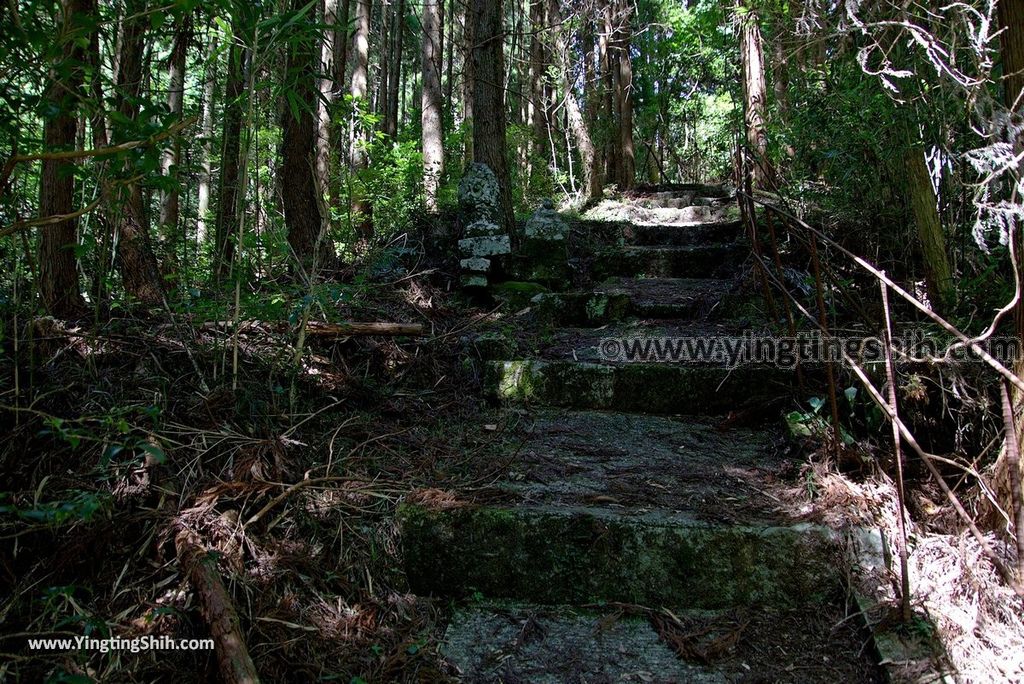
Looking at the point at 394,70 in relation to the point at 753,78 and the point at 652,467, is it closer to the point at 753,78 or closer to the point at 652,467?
the point at 753,78

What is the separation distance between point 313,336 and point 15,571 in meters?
1.77

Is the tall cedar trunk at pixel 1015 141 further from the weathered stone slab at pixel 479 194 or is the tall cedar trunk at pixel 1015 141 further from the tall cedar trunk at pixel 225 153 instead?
the weathered stone slab at pixel 479 194

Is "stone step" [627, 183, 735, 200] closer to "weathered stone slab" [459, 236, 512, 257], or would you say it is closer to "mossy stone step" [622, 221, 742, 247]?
"mossy stone step" [622, 221, 742, 247]

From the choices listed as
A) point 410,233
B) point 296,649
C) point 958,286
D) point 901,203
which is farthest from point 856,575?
point 410,233

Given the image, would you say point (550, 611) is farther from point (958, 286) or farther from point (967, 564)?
point (958, 286)

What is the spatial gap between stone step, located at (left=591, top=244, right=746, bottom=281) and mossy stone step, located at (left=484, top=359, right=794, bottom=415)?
246cm

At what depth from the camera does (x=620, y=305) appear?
4.94m

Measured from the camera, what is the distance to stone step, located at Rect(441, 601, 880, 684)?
6.59 ft

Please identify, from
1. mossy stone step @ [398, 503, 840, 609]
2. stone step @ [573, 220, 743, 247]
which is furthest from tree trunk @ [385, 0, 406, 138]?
mossy stone step @ [398, 503, 840, 609]

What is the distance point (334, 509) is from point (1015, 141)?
2.97 metres

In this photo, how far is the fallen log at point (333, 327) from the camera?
11.1 ft

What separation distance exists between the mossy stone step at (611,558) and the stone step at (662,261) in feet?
12.8

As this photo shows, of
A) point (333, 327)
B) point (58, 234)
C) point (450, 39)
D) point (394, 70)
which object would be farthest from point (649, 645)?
point (394, 70)

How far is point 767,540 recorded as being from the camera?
2.32 metres
